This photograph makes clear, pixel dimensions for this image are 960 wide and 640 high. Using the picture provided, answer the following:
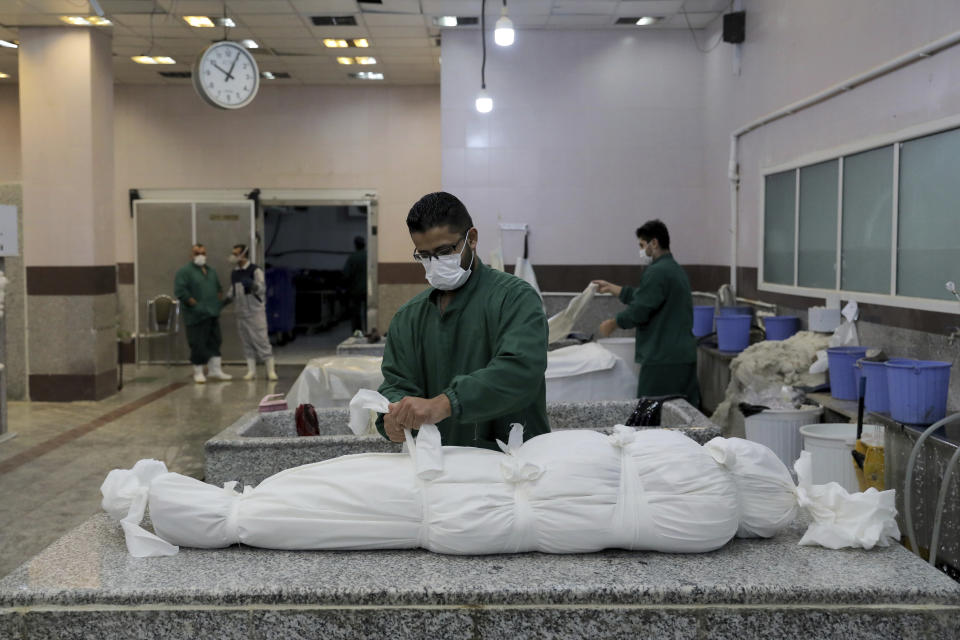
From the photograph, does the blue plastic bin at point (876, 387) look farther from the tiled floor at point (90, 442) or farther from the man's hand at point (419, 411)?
the tiled floor at point (90, 442)

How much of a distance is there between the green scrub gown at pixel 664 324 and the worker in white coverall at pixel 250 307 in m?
5.65

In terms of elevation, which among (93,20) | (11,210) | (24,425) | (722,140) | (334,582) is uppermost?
(93,20)

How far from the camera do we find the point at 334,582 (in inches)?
81.8

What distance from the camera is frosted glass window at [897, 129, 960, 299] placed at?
4539mm

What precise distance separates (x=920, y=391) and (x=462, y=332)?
2217mm

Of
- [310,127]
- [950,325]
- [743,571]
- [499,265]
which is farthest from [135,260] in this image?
[743,571]

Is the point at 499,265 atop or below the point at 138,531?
atop

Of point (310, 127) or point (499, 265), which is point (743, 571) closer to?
point (499, 265)

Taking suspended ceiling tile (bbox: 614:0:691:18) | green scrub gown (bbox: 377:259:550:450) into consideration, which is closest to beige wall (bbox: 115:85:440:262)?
suspended ceiling tile (bbox: 614:0:691:18)

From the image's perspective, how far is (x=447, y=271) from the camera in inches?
101

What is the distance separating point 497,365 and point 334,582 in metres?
0.68

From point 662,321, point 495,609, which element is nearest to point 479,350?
point 495,609

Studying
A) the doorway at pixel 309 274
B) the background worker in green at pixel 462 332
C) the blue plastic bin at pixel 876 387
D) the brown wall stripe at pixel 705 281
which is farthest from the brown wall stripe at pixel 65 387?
the blue plastic bin at pixel 876 387

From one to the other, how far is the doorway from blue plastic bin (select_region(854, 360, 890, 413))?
9.67 m
